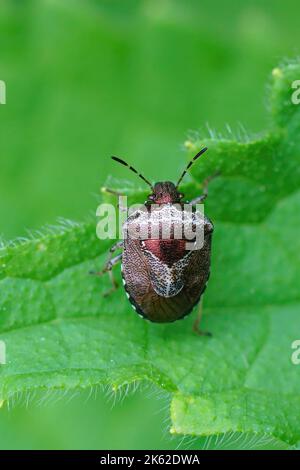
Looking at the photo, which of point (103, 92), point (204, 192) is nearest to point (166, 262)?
point (204, 192)

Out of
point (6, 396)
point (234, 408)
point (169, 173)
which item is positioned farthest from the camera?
point (169, 173)

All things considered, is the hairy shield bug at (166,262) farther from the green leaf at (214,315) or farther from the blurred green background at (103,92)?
the blurred green background at (103,92)

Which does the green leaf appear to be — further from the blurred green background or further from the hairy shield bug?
the blurred green background

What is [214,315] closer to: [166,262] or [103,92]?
[166,262]

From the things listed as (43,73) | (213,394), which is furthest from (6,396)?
(43,73)

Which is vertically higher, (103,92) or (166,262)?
(103,92)

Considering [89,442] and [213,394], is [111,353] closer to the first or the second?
[213,394]
